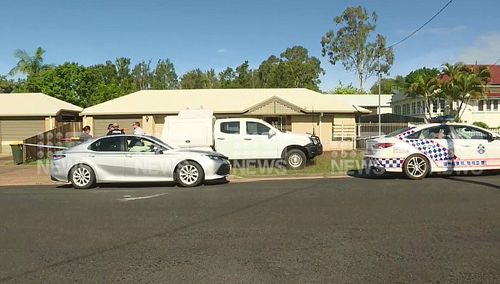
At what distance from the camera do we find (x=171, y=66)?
8594 cm

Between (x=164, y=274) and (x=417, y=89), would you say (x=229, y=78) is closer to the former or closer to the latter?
(x=417, y=89)

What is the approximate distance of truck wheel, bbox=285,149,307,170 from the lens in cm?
1589

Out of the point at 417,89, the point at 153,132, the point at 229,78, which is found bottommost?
the point at 153,132

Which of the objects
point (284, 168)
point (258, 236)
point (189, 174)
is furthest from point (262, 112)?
point (258, 236)

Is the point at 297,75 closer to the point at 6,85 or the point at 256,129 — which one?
the point at 6,85

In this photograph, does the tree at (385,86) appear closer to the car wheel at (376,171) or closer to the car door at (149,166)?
the car wheel at (376,171)

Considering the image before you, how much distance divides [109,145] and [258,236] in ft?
23.1

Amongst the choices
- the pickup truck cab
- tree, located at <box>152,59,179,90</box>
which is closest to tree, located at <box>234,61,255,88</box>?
tree, located at <box>152,59,179,90</box>

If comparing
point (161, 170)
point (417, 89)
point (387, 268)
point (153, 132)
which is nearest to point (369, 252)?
point (387, 268)

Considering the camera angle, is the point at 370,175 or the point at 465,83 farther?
the point at 465,83

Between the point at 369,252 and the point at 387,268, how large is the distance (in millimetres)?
607

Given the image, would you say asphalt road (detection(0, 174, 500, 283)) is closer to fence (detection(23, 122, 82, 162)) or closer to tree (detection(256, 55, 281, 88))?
fence (detection(23, 122, 82, 162))

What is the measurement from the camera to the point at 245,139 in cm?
1591

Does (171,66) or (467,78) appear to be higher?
(171,66)
